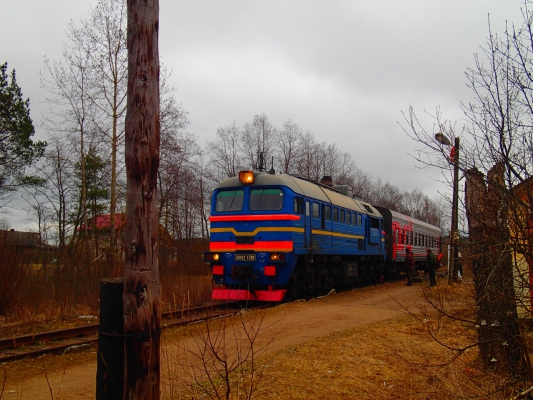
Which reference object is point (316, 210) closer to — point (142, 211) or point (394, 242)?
point (394, 242)

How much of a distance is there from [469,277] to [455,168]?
1780 mm

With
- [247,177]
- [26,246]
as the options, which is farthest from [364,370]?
[26,246]

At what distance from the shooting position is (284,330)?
33.4ft

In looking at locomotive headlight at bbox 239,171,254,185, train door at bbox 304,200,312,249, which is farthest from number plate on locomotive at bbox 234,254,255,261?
locomotive headlight at bbox 239,171,254,185

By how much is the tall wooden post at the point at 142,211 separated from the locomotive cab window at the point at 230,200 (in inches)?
408

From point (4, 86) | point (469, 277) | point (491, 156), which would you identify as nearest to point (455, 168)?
point (491, 156)

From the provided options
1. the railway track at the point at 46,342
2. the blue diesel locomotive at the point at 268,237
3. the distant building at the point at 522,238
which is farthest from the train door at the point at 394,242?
the distant building at the point at 522,238

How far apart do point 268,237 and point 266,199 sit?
115 centimetres

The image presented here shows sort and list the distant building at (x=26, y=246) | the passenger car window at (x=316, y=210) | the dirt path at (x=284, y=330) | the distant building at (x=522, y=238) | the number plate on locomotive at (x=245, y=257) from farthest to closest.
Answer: the passenger car window at (x=316, y=210) → the number plate on locomotive at (x=245, y=257) → the distant building at (x=26, y=246) → the dirt path at (x=284, y=330) → the distant building at (x=522, y=238)

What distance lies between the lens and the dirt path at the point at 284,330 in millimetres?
6527

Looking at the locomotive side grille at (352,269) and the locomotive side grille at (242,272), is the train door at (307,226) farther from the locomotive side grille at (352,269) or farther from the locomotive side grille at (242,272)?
the locomotive side grille at (352,269)

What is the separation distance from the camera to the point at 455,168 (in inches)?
227

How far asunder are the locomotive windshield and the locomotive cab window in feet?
1.18

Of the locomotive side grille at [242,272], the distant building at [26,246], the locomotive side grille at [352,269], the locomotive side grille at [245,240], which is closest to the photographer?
the distant building at [26,246]
